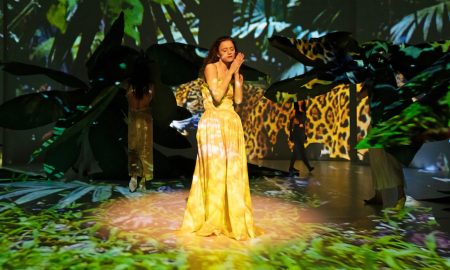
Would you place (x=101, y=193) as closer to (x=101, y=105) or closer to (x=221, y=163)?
(x=101, y=105)

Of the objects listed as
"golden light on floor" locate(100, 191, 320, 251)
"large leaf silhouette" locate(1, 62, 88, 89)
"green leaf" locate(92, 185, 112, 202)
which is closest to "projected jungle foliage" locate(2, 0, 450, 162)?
"large leaf silhouette" locate(1, 62, 88, 89)

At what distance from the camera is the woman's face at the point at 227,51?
2268mm

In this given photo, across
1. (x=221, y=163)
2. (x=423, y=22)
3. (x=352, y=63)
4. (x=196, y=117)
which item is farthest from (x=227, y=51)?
(x=423, y=22)

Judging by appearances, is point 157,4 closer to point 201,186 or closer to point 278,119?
point 278,119

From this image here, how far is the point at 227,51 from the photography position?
2.27 m

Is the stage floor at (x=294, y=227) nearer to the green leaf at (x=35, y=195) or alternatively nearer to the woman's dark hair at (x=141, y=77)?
the green leaf at (x=35, y=195)

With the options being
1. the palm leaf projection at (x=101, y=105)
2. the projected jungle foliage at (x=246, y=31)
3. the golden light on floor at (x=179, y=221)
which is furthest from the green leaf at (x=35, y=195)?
the projected jungle foliage at (x=246, y=31)

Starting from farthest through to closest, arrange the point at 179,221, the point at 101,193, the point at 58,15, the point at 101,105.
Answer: the point at 58,15
the point at 101,105
the point at 101,193
the point at 179,221

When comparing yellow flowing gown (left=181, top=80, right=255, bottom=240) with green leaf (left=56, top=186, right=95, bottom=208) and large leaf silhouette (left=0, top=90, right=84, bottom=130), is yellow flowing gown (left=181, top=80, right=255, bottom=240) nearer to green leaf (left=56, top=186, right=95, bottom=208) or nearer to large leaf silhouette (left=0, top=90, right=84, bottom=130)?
green leaf (left=56, top=186, right=95, bottom=208)

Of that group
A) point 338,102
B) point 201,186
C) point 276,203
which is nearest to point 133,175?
point 276,203

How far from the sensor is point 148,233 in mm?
2365

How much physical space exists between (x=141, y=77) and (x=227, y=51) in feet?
6.24

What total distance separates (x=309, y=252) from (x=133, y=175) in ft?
7.85

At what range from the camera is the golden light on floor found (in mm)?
2164
